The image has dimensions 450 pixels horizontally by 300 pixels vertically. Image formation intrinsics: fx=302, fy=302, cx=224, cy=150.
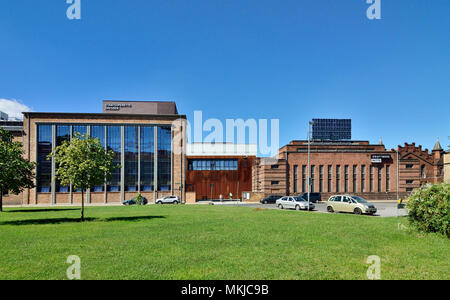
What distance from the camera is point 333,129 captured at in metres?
64.6

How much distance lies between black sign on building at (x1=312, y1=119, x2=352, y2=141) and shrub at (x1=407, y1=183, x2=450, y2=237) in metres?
51.0

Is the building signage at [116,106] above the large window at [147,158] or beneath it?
above

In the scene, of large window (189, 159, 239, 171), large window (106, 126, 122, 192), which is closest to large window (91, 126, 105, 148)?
large window (106, 126, 122, 192)

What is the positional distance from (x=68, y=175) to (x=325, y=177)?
154 ft

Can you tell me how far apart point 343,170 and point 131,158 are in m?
39.8

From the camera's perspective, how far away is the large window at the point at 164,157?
57688 millimetres

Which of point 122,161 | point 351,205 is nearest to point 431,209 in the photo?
point 351,205

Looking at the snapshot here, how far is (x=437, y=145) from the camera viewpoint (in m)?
64.2

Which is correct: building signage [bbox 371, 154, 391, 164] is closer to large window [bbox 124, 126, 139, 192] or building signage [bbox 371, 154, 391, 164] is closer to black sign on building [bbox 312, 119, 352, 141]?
black sign on building [bbox 312, 119, 352, 141]

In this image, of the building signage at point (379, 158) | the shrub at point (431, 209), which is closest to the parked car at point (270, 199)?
the building signage at point (379, 158)

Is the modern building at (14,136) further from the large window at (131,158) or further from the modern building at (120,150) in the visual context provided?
the large window at (131,158)
